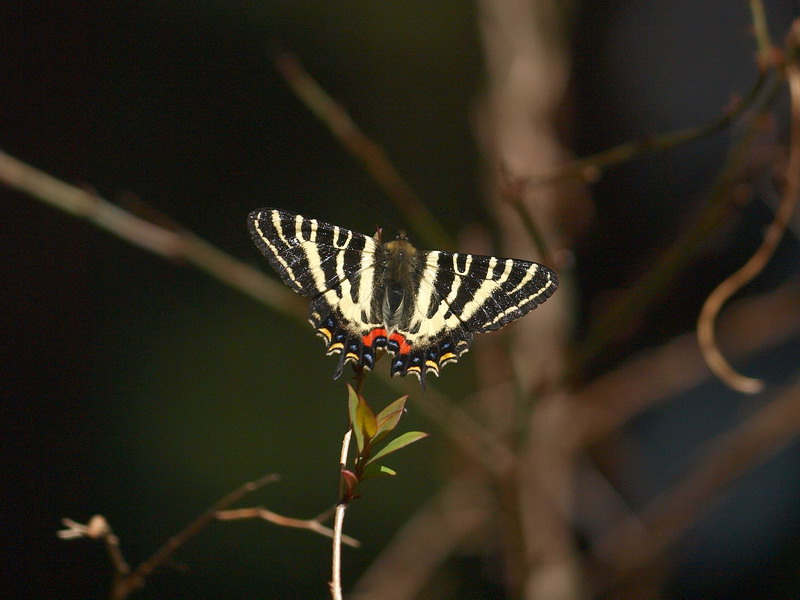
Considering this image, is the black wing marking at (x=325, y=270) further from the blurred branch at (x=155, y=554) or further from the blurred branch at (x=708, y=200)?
the blurred branch at (x=708, y=200)

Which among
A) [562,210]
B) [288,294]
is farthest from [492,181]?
[288,294]

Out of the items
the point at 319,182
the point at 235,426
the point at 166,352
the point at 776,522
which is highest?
the point at 319,182

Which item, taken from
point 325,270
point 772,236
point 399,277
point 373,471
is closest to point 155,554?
point 373,471

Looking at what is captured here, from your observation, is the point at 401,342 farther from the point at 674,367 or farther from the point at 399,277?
the point at 674,367

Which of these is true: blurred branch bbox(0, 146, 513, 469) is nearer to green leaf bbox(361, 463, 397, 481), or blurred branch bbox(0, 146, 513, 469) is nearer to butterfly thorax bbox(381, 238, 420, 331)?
butterfly thorax bbox(381, 238, 420, 331)

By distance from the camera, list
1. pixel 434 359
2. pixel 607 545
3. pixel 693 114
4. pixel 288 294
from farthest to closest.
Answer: pixel 693 114, pixel 607 545, pixel 288 294, pixel 434 359

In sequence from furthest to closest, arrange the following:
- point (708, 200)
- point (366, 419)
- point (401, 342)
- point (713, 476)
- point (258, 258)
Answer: point (258, 258) < point (713, 476) < point (401, 342) < point (708, 200) < point (366, 419)

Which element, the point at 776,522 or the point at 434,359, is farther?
the point at 776,522

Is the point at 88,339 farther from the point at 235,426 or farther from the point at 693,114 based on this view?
the point at 693,114
